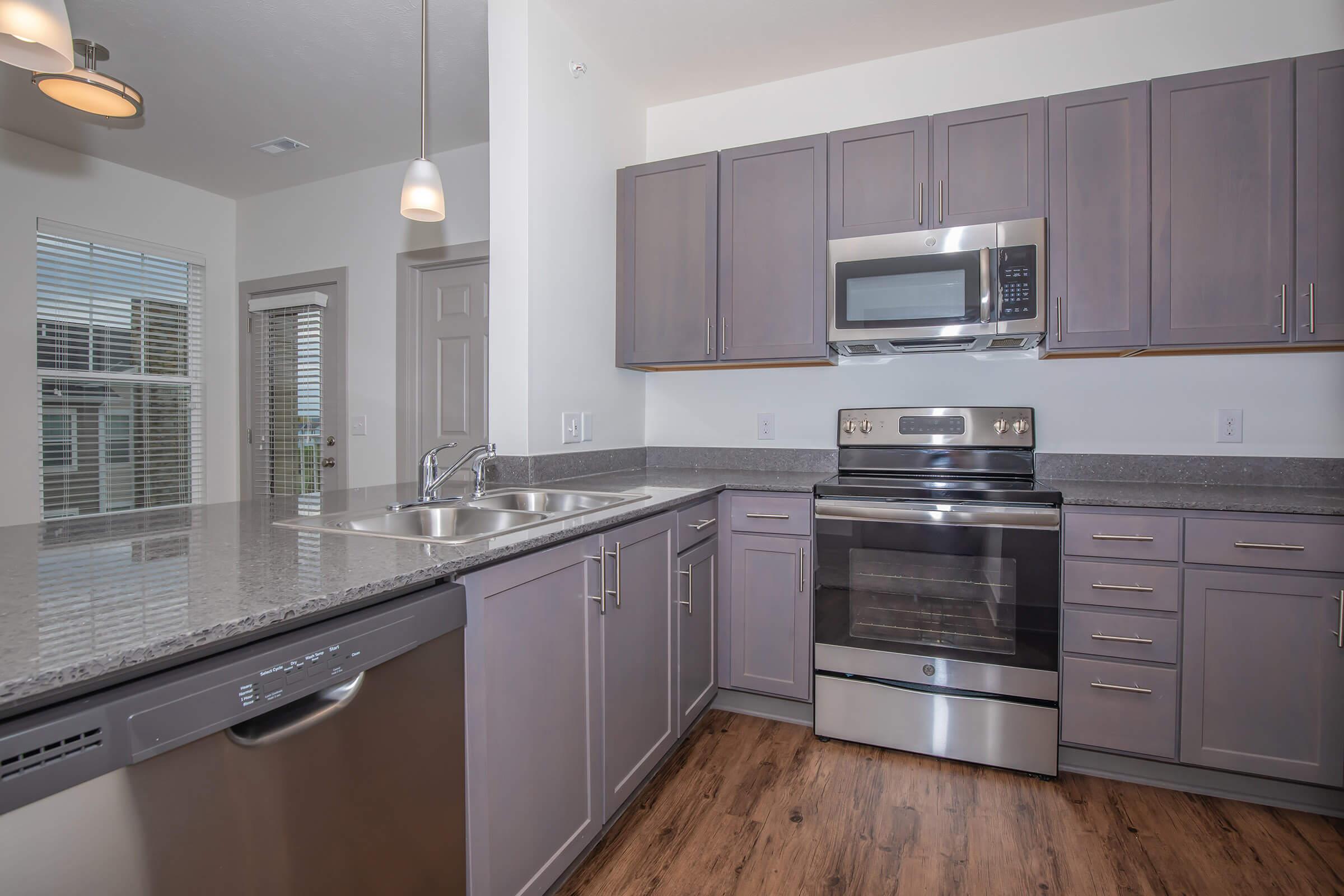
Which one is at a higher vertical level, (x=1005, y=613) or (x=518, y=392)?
(x=518, y=392)

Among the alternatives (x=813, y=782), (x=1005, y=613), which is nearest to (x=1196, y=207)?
(x=1005, y=613)

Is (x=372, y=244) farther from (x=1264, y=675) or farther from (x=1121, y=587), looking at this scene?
(x=1264, y=675)

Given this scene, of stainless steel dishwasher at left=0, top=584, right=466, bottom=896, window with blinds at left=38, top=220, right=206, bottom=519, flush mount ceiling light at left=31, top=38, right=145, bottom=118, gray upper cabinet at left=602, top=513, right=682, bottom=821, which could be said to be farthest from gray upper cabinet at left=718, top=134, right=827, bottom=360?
window with blinds at left=38, top=220, right=206, bottom=519

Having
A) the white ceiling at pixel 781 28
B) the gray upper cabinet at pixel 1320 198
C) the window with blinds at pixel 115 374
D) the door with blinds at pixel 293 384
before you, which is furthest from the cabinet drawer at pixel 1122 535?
the window with blinds at pixel 115 374

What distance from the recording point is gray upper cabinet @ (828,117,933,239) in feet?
7.85

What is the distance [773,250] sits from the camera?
2.61 metres

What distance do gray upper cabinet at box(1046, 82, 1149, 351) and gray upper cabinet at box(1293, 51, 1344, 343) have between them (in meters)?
0.41

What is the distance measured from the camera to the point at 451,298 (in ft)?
11.7

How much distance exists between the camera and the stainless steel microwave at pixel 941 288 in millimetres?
2236

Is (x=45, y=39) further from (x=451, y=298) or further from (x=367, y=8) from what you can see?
(x=451, y=298)

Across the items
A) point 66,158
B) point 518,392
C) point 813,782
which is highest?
point 66,158

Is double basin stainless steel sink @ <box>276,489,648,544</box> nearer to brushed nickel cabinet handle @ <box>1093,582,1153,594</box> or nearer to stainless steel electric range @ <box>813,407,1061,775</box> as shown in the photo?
stainless steel electric range @ <box>813,407,1061,775</box>

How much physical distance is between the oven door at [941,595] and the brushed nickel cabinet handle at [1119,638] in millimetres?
119

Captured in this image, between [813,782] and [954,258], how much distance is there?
1.89 metres
